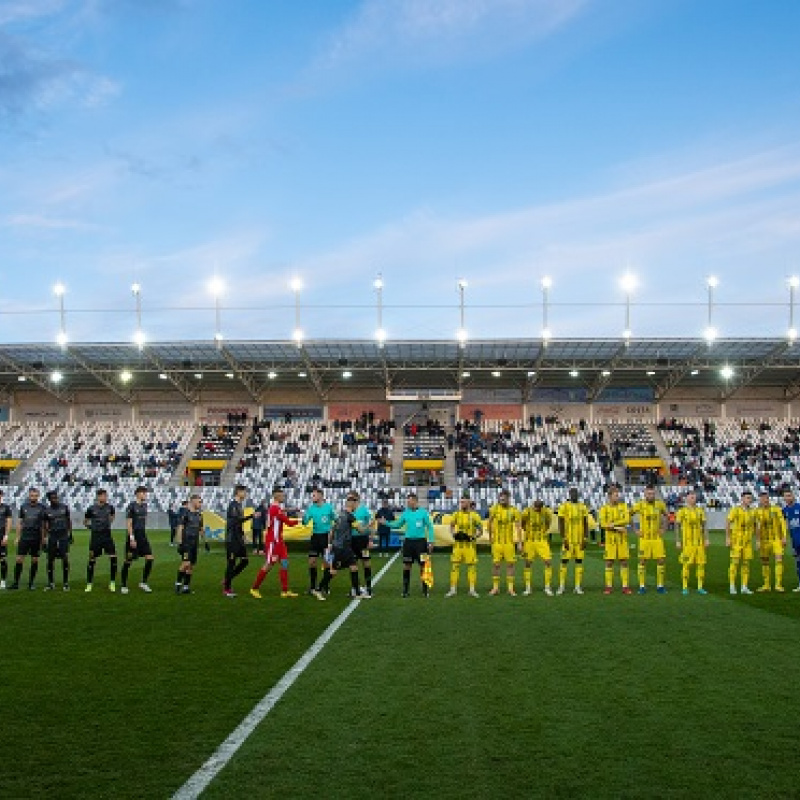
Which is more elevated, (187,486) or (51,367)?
(51,367)

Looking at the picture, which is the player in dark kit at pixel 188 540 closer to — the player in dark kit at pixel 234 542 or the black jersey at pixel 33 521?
the player in dark kit at pixel 234 542

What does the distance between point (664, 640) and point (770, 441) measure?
47.0 meters

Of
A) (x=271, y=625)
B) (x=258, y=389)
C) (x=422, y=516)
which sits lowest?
(x=271, y=625)

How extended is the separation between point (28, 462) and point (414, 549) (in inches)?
1750

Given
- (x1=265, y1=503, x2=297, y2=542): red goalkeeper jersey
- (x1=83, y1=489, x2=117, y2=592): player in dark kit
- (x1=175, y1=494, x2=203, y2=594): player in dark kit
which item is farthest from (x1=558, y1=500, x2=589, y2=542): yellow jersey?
(x1=83, y1=489, x2=117, y2=592): player in dark kit

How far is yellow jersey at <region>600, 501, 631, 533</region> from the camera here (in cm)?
1723

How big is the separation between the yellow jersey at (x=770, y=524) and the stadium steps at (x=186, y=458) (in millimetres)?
39465

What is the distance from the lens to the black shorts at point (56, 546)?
17.5 metres

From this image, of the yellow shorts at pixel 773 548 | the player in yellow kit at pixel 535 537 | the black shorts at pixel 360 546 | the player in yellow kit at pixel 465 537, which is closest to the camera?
the black shorts at pixel 360 546

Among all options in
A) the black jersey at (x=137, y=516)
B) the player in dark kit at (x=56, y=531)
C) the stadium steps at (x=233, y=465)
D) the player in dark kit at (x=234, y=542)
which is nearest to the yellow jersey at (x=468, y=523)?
the player in dark kit at (x=234, y=542)

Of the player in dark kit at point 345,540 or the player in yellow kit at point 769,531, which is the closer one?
the player in dark kit at point 345,540

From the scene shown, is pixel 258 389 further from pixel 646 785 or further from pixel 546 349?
pixel 646 785

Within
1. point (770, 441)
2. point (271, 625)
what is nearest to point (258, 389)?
point (770, 441)

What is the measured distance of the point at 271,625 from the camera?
42.0ft
